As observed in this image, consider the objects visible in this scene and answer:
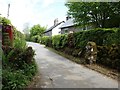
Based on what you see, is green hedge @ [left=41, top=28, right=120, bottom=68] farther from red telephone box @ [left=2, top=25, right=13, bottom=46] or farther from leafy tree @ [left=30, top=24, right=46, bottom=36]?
leafy tree @ [left=30, top=24, right=46, bottom=36]

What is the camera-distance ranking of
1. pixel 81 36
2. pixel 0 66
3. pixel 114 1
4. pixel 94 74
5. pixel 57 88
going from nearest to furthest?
pixel 57 88 → pixel 0 66 → pixel 94 74 → pixel 114 1 → pixel 81 36

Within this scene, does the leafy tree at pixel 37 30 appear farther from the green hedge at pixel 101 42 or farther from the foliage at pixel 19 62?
the foliage at pixel 19 62

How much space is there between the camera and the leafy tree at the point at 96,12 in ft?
55.6

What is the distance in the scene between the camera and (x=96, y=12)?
58.9ft

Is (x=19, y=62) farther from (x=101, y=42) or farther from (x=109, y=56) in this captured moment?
(x=101, y=42)

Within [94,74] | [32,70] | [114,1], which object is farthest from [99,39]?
[32,70]

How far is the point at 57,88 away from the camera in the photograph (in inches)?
339

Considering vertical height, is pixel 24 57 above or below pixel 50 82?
above

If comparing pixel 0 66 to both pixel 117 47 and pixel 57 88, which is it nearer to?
pixel 57 88

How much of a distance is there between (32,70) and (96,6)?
9213 millimetres

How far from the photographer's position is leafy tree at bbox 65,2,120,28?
1694cm

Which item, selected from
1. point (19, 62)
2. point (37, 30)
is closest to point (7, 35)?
point (19, 62)

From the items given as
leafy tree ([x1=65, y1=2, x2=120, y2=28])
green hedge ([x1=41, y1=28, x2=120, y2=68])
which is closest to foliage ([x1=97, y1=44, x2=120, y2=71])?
green hedge ([x1=41, y1=28, x2=120, y2=68])

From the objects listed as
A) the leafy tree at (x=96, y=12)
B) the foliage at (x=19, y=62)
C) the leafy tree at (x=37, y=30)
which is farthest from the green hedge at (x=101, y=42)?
the leafy tree at (x=37, y=30)
